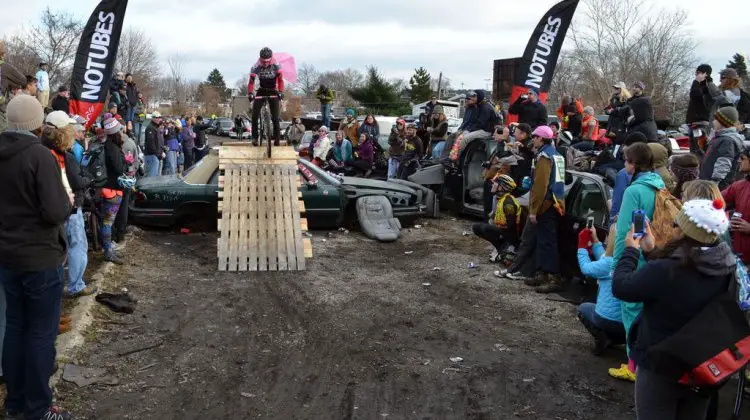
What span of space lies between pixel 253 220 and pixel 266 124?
3.35 metres

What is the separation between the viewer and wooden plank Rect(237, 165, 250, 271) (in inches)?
336

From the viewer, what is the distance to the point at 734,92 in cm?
1005

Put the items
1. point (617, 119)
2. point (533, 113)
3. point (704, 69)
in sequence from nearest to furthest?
point (704, 69)
point (617, 119)
point (533, 113)

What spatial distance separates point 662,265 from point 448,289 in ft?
16.5

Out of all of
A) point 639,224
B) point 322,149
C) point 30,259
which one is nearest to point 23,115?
point 30,259

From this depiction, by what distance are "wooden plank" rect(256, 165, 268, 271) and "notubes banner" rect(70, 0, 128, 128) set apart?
270cm

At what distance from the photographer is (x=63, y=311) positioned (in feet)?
21.3

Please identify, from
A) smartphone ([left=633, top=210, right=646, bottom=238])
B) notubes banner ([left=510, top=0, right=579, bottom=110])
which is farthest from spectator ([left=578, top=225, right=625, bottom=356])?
notubes banner ([left=510, top=0, right=579, bottom=110])

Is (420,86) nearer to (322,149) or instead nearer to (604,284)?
(322,149)

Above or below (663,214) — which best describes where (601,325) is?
below

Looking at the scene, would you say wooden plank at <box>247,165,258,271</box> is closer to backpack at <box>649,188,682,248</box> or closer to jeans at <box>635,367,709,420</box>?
backpack at <box>649,188,682,248</box>

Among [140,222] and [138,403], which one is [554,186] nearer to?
[138,403]

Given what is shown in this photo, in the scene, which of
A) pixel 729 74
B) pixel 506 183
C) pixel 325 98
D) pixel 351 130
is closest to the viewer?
pixel 506 183

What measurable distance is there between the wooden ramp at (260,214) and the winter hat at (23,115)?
13.9 feet
